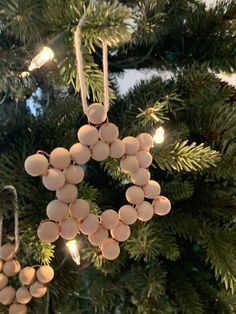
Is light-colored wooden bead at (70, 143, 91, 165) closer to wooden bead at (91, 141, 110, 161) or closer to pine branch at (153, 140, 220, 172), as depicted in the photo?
wooden bead at (91, 141, 110, 161)

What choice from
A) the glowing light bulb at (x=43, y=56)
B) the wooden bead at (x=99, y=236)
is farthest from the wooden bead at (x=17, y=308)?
the glowing light bulb at (x=43, y=56)

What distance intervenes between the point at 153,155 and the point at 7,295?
0.59ft

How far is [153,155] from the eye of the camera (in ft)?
1.34

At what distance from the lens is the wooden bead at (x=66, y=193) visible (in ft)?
1.00

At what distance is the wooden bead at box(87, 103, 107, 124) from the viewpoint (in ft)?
1.01

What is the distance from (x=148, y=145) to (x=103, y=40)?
0.09m

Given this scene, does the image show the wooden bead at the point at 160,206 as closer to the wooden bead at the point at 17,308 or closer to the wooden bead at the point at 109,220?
the wooden bead at the point at 109,220

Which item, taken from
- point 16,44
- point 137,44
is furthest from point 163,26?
point 16,44

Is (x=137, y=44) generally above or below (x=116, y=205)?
above

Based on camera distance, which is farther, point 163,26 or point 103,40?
point 163,26

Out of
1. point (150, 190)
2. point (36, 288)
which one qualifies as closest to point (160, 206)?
point (150, 190)

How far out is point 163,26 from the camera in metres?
0.46

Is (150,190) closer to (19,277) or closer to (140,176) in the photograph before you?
A: (140,176)

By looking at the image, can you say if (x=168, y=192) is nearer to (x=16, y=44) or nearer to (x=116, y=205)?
(x=116, y=205)
